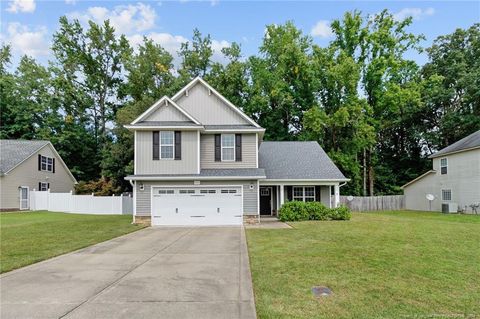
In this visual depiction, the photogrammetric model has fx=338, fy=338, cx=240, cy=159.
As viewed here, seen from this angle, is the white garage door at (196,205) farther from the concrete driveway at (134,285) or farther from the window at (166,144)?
the concrete driveway at (134,285)

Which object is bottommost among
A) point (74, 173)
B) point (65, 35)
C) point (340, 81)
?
point (74, 173)

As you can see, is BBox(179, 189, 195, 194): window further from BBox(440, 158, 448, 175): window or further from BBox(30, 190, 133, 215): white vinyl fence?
BBox(440, 158, 448, 175): window

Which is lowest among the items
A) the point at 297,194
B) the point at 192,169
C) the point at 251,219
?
the point at 251,219

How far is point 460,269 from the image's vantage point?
23.3ft

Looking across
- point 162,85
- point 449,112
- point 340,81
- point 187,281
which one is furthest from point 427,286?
point 449,112

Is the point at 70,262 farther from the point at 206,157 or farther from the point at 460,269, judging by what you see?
the point at 206,157

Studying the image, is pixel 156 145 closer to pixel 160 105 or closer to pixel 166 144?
pixel 166 144

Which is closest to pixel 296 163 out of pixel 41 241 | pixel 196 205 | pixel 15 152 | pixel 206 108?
pixel 206 108

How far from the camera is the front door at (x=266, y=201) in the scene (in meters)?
21.2

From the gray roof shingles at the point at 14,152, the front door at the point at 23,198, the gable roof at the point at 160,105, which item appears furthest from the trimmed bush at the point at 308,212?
the gray roof shingles at the point at 14,152

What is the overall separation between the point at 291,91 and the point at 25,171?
80.1 ft

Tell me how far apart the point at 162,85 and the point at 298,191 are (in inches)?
791

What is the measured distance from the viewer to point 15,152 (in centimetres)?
2798

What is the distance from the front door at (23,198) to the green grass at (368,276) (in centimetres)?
2367
